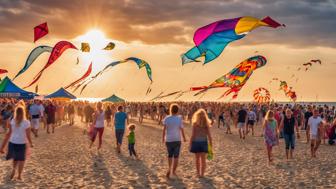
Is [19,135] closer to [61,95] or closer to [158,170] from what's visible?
[158,170]

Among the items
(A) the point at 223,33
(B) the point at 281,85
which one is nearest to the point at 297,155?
(A) the point at 223,33

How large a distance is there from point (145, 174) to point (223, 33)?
1250 centimetres

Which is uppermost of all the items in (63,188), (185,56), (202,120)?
(185,56)

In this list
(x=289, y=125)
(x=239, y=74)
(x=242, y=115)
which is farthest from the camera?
(x=239, y=74)

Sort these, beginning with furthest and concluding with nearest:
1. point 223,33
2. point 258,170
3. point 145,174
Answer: point 223,33 < point 258,170 < point 145,174

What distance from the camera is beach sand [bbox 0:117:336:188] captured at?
959cm

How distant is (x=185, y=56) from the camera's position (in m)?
25.9

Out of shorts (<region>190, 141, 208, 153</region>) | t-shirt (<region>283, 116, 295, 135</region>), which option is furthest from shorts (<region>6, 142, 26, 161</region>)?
t-shirt (<region>283, 116, 295, 135</region>)

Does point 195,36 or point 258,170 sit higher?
point 195,36

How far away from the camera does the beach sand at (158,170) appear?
9.59 meters

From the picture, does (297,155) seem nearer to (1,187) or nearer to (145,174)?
(145,174)

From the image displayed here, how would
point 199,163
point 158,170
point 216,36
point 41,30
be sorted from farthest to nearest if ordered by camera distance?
1. point 41,30
2. point 216,36
3. point 158,170
4. point 199,163

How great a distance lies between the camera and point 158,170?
11.4 m

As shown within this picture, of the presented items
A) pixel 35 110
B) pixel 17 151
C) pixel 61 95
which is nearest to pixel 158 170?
pixel 17 151
